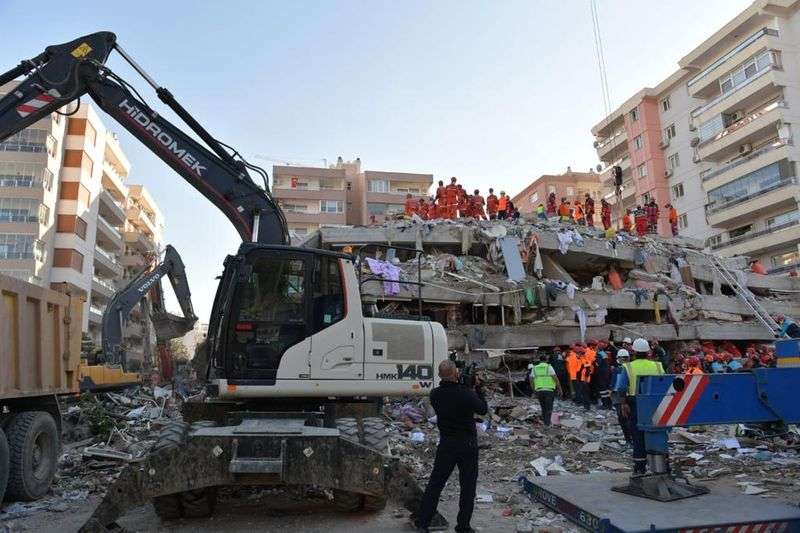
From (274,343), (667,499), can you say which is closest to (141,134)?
(274,343)

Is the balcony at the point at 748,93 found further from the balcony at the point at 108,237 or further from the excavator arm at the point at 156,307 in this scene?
the balcony at the point at 108,237

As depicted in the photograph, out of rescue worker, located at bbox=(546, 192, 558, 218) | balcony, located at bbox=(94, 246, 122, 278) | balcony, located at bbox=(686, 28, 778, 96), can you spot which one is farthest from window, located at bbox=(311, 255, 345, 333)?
balcony, located at bbox=(94, 246, 122, 278)

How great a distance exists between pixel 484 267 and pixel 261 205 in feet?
43.2

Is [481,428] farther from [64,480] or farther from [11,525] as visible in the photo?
[11,525]

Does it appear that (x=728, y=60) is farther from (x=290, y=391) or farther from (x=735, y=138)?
(x=290, y=391)

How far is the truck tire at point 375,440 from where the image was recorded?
16.7ft

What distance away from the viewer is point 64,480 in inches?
293

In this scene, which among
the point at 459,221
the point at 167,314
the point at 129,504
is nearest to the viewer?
the point at 129,504

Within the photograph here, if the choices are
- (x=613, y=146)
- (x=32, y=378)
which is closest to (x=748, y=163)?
(x=613, y=146)

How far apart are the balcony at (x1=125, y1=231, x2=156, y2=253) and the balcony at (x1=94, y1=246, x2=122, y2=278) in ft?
15.3

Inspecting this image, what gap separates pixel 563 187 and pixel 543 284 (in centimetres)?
4936

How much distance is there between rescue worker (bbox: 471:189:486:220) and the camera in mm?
→ 21531

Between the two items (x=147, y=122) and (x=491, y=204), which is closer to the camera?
(x=147, y=122)

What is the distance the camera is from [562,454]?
8961 millimetres
